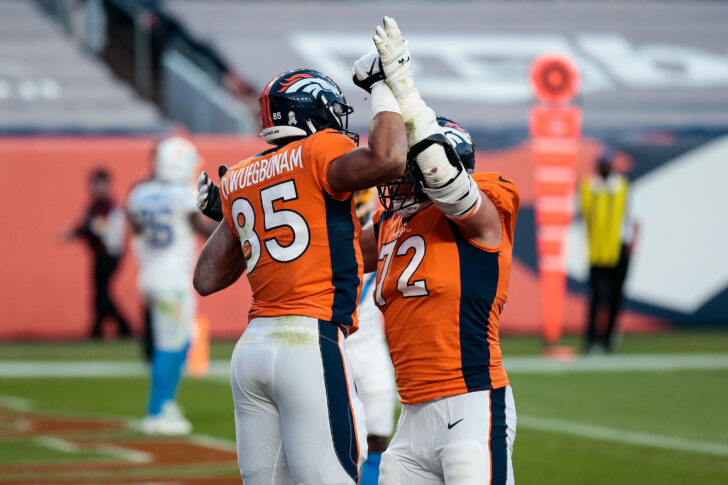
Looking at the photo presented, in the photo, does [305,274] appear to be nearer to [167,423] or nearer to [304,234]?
[304,234]

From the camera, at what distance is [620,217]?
43.1 feet

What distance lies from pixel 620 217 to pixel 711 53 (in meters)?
10.2

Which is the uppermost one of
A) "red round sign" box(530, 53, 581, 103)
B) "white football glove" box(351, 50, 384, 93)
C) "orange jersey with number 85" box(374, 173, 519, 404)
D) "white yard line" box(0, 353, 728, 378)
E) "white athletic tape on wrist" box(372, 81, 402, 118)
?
"red round sign" box(530, 53, 581, 103)

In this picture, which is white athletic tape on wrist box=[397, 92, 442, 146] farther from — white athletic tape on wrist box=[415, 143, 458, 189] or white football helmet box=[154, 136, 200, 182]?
white football helmet box=[154, 136, 200, 182]

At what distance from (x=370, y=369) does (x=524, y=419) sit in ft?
10.6

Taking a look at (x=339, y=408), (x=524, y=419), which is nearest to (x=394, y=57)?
(x=339, y=408)

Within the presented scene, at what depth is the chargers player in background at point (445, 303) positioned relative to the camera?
364cm

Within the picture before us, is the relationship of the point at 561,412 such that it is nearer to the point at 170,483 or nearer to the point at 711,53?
the point at 170,483

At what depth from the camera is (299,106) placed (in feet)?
12.8

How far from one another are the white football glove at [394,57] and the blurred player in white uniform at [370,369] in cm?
218

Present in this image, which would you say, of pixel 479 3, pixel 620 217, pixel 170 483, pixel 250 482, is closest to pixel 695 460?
pixel 170 483

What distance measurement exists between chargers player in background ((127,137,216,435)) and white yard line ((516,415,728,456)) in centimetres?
272

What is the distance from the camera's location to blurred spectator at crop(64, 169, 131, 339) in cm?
1494

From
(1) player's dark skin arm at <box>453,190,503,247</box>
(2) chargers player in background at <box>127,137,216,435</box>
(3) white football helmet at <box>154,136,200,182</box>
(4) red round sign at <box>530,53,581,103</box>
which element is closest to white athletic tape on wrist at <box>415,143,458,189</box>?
(1) player's dark skin arm at <box>453,190,503,247</box>
